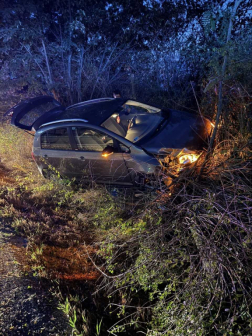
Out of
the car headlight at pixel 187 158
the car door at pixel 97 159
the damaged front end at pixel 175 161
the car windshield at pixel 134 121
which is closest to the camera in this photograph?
the damaged front end at pixel 175 161

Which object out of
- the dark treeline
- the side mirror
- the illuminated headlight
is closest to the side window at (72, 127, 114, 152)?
the side mirror

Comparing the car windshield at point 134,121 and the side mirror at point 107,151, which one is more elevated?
the car windshield at point 134,121

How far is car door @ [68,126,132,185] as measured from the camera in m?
4.70

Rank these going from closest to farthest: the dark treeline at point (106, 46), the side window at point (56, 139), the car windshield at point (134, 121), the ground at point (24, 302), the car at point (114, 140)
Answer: the ground at point (24, 302)
the car at point (114, 140)
the car windshield at point (134, 121)
the side window at point (56, 139)
the dark treeline at point (106, 46)

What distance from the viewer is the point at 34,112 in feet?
22.5

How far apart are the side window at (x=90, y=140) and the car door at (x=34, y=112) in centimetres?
93

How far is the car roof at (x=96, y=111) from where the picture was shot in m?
5.03

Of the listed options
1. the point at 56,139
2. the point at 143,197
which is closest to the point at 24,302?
the point at 143,197

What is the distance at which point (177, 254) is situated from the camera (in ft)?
9.14

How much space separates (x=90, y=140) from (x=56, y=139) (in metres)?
0.86

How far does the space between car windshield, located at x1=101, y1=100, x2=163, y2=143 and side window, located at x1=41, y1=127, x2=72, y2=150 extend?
2.78ft

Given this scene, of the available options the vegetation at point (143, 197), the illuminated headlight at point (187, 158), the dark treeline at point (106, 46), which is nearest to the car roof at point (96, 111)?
the vegetation at point (143, 197)

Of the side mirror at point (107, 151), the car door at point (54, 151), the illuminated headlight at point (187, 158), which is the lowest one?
the car door at point (54, 151)

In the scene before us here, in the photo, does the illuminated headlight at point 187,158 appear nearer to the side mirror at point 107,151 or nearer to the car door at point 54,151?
the side mirror at point 107,151
